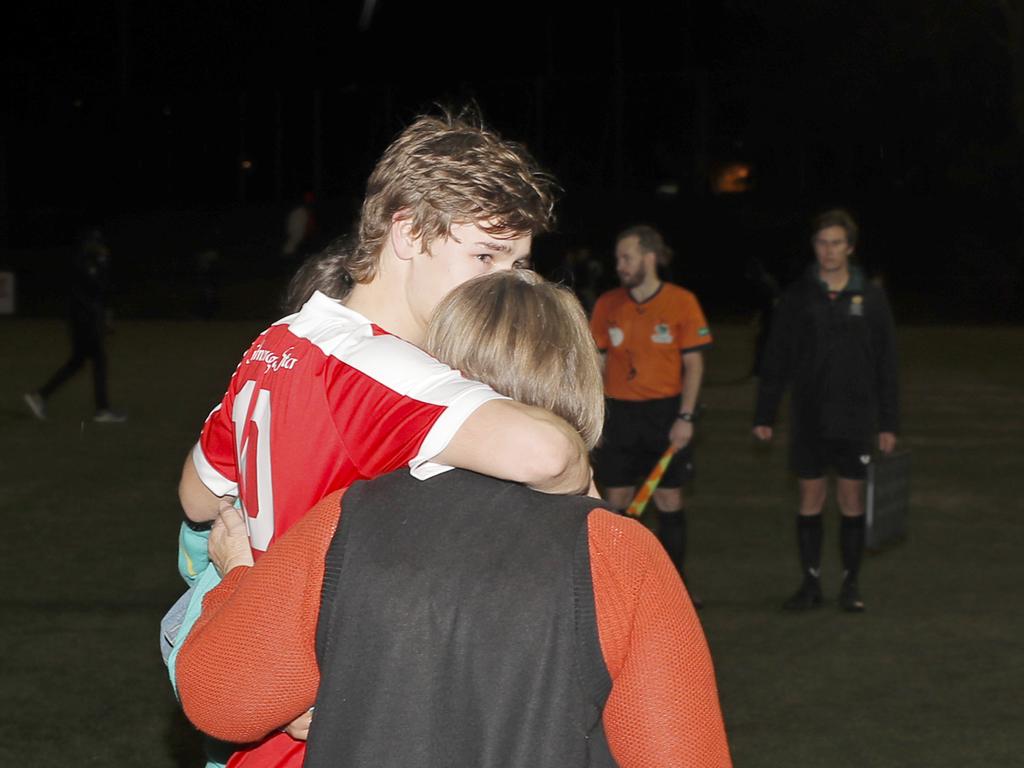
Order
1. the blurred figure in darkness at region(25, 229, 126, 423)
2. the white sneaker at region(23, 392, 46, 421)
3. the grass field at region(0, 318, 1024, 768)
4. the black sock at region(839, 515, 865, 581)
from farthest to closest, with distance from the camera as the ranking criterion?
the white sneaker at region(23, 392, 46, 421)
the blurred figure in darkness at region(25, 229, 126, 423)
the black sock at region(839, 515, 865, 581)
the grass field at region(0, 318, 1024, 768)

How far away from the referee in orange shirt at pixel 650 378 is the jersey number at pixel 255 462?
4.99 metres

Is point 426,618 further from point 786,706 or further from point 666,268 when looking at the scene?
→ point 666,268

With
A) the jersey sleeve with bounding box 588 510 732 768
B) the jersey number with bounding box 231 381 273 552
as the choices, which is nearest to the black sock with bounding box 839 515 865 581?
the jersey number with bounding box 231 381 273 552

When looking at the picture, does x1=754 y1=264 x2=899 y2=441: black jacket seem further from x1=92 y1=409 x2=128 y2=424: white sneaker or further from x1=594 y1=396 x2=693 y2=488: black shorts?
x1=92 y1=409 x2=128 y2=424: white sneaker

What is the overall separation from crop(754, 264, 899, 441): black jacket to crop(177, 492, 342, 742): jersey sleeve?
528cm

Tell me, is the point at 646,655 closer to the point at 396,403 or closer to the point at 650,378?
the point at 396,403

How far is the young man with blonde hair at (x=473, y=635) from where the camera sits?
168 centimetres

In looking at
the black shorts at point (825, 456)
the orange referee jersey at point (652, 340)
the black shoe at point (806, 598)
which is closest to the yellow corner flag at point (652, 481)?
the orange referee jersey at point (652, 340)

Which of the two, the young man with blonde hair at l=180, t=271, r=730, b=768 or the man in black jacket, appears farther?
the man in black jacket

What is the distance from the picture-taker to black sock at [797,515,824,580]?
693 cm

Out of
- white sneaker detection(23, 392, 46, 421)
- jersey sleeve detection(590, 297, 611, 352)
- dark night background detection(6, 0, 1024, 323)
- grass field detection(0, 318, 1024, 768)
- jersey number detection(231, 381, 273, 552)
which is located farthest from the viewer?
dark night background detection(6, 0, 1024, 323)

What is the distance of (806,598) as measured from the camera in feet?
22.5

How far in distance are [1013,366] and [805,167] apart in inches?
1025

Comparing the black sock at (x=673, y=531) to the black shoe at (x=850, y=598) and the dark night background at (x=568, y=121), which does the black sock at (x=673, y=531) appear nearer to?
the black shoe at (x=850, y=598)
